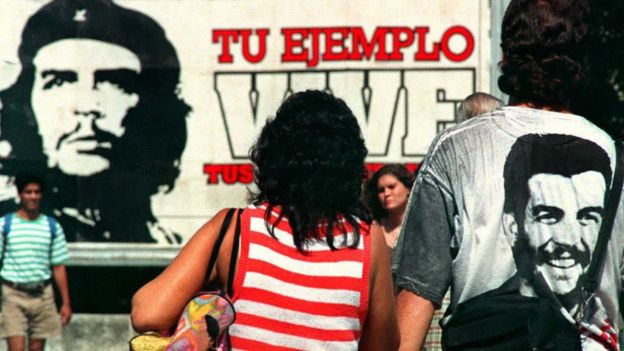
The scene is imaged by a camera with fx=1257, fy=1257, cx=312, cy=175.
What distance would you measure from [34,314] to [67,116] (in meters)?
1.53

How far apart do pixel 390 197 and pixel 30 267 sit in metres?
3.68

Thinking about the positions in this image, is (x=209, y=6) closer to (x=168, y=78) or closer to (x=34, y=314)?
(x=168, y=78)

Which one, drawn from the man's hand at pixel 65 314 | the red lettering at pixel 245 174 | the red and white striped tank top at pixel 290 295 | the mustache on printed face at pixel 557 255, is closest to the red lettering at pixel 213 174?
the red lettering at pixel 245 174

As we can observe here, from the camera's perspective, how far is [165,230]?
951 centimetres

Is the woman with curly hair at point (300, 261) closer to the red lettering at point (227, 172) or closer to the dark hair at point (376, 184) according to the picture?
the dark hair at point (376, 184)

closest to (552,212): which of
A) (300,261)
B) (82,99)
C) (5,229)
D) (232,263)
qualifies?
(300,261)

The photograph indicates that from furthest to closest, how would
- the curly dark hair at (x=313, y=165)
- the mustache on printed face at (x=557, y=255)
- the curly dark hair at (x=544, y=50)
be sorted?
1. the curly dark hair at (x=313, y=165)
2. the curly dark hair at (x=544, y=50)
3. the mustache on printed face at (x=557, y=255)

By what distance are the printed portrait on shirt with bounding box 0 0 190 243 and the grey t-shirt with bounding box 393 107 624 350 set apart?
662 centimetres

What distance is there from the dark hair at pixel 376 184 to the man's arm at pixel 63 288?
10.7 ft

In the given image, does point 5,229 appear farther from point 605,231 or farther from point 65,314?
point 605,231

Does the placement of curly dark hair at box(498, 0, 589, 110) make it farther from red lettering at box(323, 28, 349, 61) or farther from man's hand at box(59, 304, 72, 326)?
man's hand at box(59, 304, 72, 326)

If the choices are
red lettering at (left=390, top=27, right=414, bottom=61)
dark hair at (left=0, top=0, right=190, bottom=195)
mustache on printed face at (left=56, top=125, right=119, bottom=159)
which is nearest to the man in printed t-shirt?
red lettering at (left=390, top=27, right=414, bottom=61)

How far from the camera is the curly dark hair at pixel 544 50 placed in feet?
9.88

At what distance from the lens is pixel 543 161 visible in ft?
9.77
